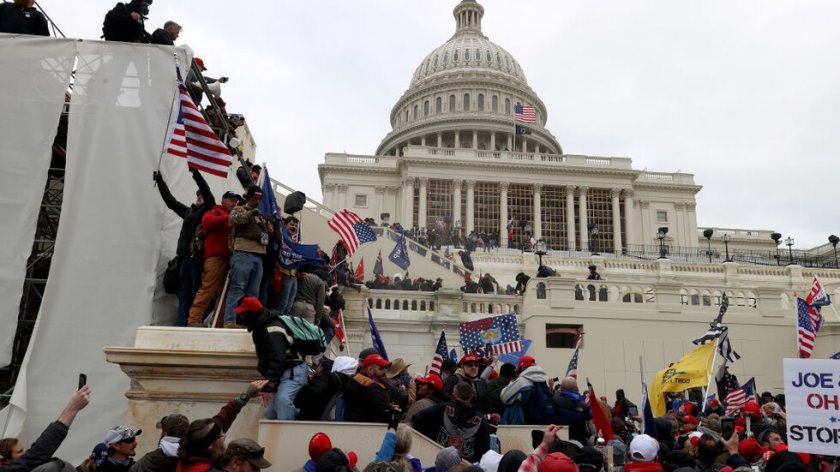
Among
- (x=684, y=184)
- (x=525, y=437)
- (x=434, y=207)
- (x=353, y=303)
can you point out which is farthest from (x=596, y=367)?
(x=684, y=184)

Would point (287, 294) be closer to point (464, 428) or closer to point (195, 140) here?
point (195, 140)

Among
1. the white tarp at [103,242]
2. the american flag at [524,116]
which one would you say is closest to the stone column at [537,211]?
the american flag at [524,116]

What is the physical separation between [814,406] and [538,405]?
2492mm

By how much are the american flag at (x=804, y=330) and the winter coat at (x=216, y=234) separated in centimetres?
1428

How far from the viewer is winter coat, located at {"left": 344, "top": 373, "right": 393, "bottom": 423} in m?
6.11

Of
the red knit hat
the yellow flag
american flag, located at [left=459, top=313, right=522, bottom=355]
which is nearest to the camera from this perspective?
the red knit hat

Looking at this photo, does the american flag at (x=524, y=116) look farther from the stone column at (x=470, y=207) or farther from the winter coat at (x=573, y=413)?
the winter coat at (x=573, y=413)

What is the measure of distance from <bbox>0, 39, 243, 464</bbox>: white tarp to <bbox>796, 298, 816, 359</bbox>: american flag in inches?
567

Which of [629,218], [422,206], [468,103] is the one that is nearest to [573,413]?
[422,206]

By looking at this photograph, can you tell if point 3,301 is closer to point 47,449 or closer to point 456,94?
point 47,449

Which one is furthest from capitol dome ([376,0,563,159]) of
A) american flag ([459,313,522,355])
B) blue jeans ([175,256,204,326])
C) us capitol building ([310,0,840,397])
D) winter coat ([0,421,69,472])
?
winter coat ([0,421,69,472])

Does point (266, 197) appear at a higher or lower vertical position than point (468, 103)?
lower

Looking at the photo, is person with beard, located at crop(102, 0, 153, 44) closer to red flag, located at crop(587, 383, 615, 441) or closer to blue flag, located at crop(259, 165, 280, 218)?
blue flag, located at crop(259, 165, 280, 218)

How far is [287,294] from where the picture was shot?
8945 mm
